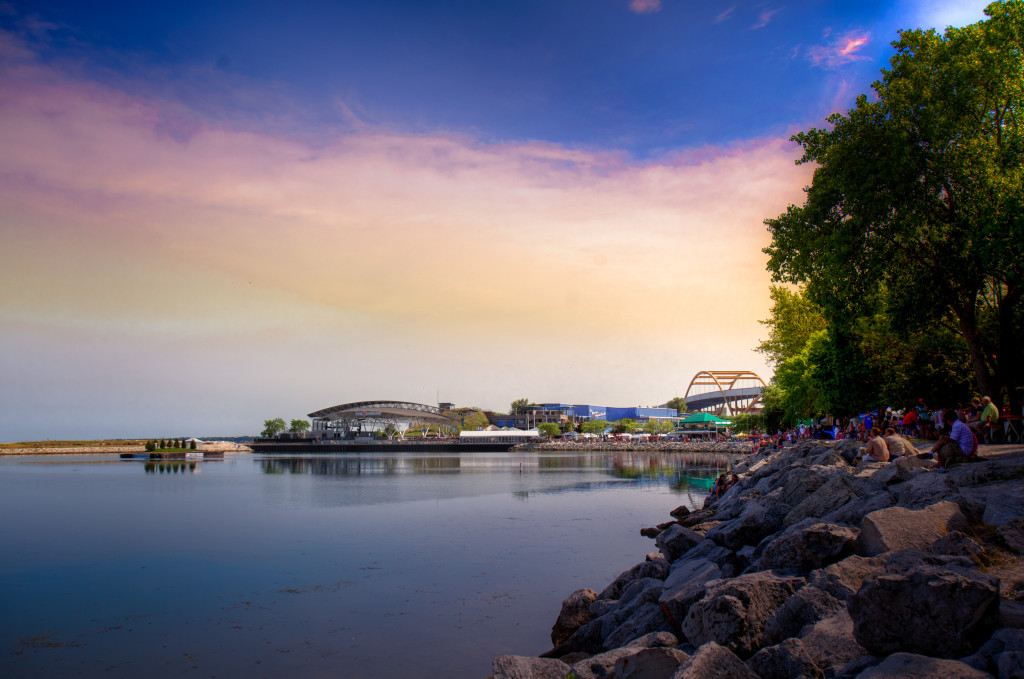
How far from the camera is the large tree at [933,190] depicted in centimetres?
1991

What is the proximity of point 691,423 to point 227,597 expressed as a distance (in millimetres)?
120497

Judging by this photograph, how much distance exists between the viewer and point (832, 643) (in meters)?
6.44

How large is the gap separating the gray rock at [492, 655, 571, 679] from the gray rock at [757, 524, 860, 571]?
3566 mm

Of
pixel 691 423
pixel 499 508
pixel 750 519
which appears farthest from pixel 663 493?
pixel 691 423

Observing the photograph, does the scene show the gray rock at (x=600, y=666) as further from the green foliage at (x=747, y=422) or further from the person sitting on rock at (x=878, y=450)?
the green foliage at (x=747, y=422)

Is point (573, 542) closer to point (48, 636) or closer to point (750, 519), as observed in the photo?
point (750, 519)

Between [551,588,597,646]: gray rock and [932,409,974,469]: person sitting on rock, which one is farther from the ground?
[932,409,974,469]: person sitting on rock

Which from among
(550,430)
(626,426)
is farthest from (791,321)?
(626,426)

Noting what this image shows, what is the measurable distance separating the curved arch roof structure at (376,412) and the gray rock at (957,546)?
507 ft

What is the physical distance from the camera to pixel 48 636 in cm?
1323

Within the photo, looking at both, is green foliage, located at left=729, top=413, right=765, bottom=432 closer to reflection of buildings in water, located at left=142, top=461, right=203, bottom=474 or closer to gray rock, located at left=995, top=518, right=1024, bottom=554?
reflection of buildings in water, located at left=142, top=461, right=203, bottom=474

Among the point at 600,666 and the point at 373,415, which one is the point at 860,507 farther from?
the point at 373,415

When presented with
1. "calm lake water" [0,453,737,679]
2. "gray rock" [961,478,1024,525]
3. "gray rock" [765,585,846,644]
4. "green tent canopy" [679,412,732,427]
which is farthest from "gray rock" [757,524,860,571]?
"green tent canopy" [679,412,732,427]

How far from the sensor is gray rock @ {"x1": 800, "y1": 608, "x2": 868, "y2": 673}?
6.19 meters
